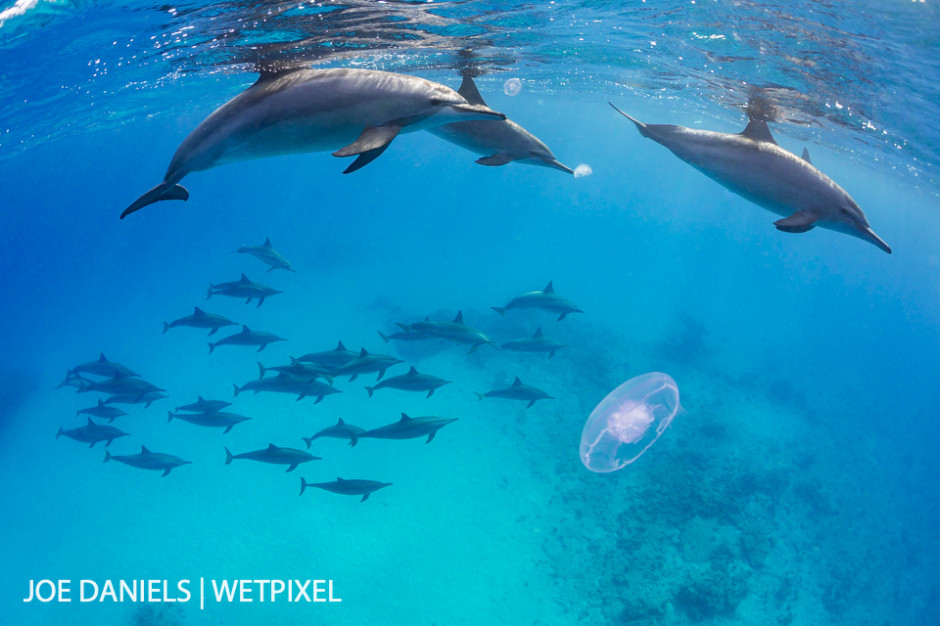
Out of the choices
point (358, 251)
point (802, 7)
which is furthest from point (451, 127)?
point (358, 251)

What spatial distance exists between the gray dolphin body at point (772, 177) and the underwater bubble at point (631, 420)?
339 centimetres

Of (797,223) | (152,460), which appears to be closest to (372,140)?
(797,223)

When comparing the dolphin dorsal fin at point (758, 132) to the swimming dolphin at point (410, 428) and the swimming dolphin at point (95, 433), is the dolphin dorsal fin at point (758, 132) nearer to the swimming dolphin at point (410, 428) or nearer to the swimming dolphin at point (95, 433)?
the swimming dolphin at point (410, 428)

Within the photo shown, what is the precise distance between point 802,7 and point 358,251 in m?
24.6

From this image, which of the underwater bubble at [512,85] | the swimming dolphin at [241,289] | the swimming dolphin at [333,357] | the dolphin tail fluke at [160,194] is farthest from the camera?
the underwater bubble at [512,85]

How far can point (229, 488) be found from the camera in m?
13.6

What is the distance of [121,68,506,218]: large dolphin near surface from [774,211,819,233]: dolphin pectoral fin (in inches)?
105

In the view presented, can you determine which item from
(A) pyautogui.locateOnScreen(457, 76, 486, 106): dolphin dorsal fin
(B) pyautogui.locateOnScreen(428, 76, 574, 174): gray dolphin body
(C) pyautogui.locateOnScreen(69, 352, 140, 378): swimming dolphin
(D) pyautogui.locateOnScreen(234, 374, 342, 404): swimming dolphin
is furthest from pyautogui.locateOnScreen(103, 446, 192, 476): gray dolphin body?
(A) pyautogui.locateOnScreen(457, 76, 486, 106): dolphin dorsal fin

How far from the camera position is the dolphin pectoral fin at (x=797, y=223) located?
404 centimetres

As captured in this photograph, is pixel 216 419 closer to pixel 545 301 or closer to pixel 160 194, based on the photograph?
pixel 545 301

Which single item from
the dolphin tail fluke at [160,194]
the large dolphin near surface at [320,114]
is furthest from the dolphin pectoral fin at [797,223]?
the dolphin tail fluke at [160,194]

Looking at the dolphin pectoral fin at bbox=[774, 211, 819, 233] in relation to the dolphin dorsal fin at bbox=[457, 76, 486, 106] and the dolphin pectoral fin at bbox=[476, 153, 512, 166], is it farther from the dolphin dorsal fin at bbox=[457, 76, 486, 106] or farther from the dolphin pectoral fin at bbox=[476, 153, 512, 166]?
the dolphin dorsal fin at bbox=[457, 76, 486, 106]

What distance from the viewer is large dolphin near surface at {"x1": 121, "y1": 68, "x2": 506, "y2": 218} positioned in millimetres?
3330

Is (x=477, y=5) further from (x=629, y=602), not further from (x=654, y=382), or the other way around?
(x=629, y=602)
